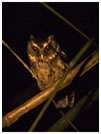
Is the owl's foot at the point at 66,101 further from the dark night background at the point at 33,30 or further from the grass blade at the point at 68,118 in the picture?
the grass blade at the point at 68,118

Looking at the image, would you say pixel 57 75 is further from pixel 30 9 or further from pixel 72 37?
pixel 30 9

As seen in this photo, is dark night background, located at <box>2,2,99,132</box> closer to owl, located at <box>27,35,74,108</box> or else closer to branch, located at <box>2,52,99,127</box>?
owl, located at <box>27,35,74,108</box>

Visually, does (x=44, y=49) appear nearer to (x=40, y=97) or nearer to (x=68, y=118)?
(x=40, y=97)

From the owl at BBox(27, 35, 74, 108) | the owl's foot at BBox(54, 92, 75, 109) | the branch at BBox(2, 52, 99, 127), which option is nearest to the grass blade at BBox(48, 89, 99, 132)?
the branch at BBox(2, 52, 99, 127)

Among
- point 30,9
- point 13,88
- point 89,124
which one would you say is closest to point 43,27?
point 30,9

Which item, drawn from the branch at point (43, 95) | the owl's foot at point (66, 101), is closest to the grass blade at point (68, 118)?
the branch at point (43, 95)

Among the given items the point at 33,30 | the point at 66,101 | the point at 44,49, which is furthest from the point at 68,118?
the point at 33,30

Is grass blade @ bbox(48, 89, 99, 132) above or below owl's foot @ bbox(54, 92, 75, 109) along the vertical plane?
above
